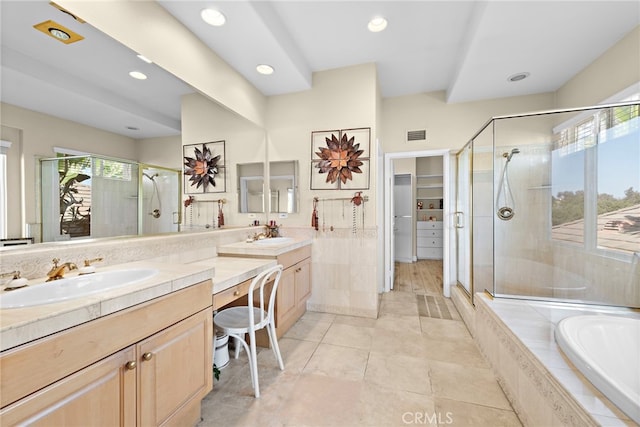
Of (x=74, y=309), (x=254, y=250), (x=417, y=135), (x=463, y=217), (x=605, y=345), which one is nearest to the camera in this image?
(x=74, y=309)

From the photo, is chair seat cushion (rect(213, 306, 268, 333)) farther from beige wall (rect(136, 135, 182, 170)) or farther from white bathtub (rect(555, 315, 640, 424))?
white bathtub (rect(555, 315, 640, 424))

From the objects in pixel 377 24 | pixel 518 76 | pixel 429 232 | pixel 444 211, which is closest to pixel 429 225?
pixel 429 232

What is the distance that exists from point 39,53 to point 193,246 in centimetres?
137

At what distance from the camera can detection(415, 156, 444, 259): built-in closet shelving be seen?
5.85 metres

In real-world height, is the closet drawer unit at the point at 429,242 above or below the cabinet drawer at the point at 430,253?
above

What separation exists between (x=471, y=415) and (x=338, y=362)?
90 cm

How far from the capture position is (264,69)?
8.54ft

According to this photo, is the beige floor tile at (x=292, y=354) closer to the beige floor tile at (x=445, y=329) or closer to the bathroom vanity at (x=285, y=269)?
the bathroom vanity at (x=285, y=269)

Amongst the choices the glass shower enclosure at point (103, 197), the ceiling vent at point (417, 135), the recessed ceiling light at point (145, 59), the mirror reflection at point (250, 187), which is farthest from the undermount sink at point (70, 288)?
the ceiling vent at point (417, 135)

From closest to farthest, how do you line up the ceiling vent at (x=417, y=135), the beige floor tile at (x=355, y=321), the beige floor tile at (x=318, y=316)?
the beige floor tile at (x=355, y=321) < the beige floor tile at (x=318, y=316) < the ceiling vent at (x=417, y=135)

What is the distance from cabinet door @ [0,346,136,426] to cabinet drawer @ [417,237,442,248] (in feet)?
19.1

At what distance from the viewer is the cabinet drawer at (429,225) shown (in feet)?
19.2

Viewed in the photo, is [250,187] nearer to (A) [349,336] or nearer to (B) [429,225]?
(A) [349,336]

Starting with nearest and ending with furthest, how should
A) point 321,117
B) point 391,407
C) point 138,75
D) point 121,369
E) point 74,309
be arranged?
point 74,309 → point 121,369 → point 391,407 → point 138,75 → point 321,117
